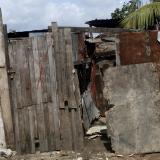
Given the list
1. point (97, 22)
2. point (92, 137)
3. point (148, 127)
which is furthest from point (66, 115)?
point (97, 22)

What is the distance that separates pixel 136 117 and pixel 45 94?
159 centimetres

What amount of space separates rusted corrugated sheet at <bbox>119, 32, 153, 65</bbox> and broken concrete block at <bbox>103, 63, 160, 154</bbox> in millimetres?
371

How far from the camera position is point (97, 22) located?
53.4ft

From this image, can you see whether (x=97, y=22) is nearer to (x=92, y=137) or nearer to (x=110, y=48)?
(x=110, y=48)

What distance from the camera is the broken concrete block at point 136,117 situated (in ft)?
24.9

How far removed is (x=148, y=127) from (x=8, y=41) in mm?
2762

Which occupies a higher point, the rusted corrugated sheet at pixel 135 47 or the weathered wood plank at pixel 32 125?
the rusted corrugated sheet at pixel 135 47

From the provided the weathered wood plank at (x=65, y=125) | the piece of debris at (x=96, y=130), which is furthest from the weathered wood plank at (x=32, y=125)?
the piece of debris at (x=96, y=130)

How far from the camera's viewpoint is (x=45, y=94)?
780 cm

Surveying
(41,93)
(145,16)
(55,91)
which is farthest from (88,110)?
(145,16)

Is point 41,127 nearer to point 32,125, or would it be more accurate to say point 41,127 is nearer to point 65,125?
point 32,125

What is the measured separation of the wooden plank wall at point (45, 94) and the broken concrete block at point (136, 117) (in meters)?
0.66

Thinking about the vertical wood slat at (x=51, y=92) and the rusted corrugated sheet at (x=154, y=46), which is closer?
the vertical wood slat at (x=51, y=92)

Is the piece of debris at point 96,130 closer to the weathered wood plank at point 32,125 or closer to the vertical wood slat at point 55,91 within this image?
the vertical wood slat at point 55,91
